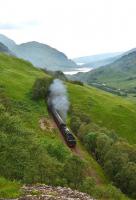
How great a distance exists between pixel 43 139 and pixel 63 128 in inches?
451

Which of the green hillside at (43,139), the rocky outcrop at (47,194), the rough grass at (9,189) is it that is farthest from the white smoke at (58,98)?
the rough grass at (9,189)

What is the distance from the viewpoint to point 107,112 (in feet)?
438

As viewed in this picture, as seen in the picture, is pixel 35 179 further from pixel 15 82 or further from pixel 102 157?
pixel 15 82

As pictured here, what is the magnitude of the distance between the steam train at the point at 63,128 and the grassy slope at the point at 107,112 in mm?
14765

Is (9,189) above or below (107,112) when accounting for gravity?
→ below

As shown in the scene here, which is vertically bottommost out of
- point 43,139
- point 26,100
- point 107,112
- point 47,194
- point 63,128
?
point 43,139

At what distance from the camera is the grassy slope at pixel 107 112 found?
397 ft

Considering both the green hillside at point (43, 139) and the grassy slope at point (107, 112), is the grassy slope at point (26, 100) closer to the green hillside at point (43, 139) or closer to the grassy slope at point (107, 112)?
the green hillside at point (43, 139)

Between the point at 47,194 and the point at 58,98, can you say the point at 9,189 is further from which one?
the point at 58,98

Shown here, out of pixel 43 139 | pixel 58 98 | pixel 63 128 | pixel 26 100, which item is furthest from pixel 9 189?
pixel 58 98

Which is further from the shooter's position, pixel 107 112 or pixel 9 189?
pixel 107 112

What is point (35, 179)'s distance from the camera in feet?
143

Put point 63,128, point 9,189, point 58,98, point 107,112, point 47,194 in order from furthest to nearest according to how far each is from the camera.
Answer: point 107,112 → point 58,98 → point 63,128 → point 9,189 → point 47,194

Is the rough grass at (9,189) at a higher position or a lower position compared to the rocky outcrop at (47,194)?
higher
